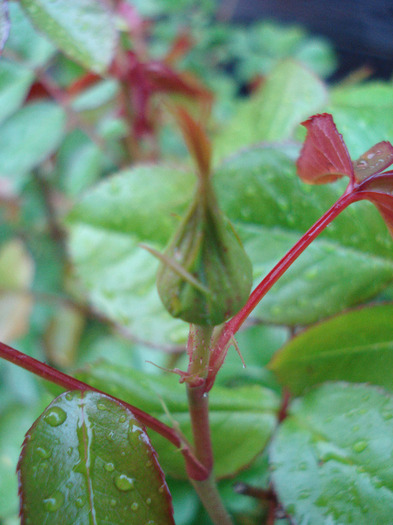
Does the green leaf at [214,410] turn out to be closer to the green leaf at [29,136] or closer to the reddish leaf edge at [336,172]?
the reddish leaf edge at [336,172]

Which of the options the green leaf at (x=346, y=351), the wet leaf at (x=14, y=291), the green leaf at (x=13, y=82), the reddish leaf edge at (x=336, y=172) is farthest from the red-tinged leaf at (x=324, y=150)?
the wet leaf at (x=14, y=291)

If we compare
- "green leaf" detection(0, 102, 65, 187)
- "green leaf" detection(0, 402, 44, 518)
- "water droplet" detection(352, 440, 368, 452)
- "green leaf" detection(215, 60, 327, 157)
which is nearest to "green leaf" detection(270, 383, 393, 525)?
"water droplet" detection(352, 440, 368, 452)

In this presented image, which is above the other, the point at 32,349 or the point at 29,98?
the point at 29,98

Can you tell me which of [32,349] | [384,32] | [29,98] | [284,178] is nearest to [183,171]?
[284,178]

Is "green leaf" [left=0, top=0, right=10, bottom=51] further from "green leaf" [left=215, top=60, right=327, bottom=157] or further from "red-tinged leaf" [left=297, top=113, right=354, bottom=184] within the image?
"green leaf" [left=215, top=60, right=327, bottom=157]

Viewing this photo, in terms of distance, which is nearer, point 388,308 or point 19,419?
point 388,308

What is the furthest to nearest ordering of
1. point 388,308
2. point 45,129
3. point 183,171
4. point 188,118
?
point 45,129, point 183,171, point 388,308, point 188,118

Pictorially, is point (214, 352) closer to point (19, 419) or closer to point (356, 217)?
point (356, 217)
